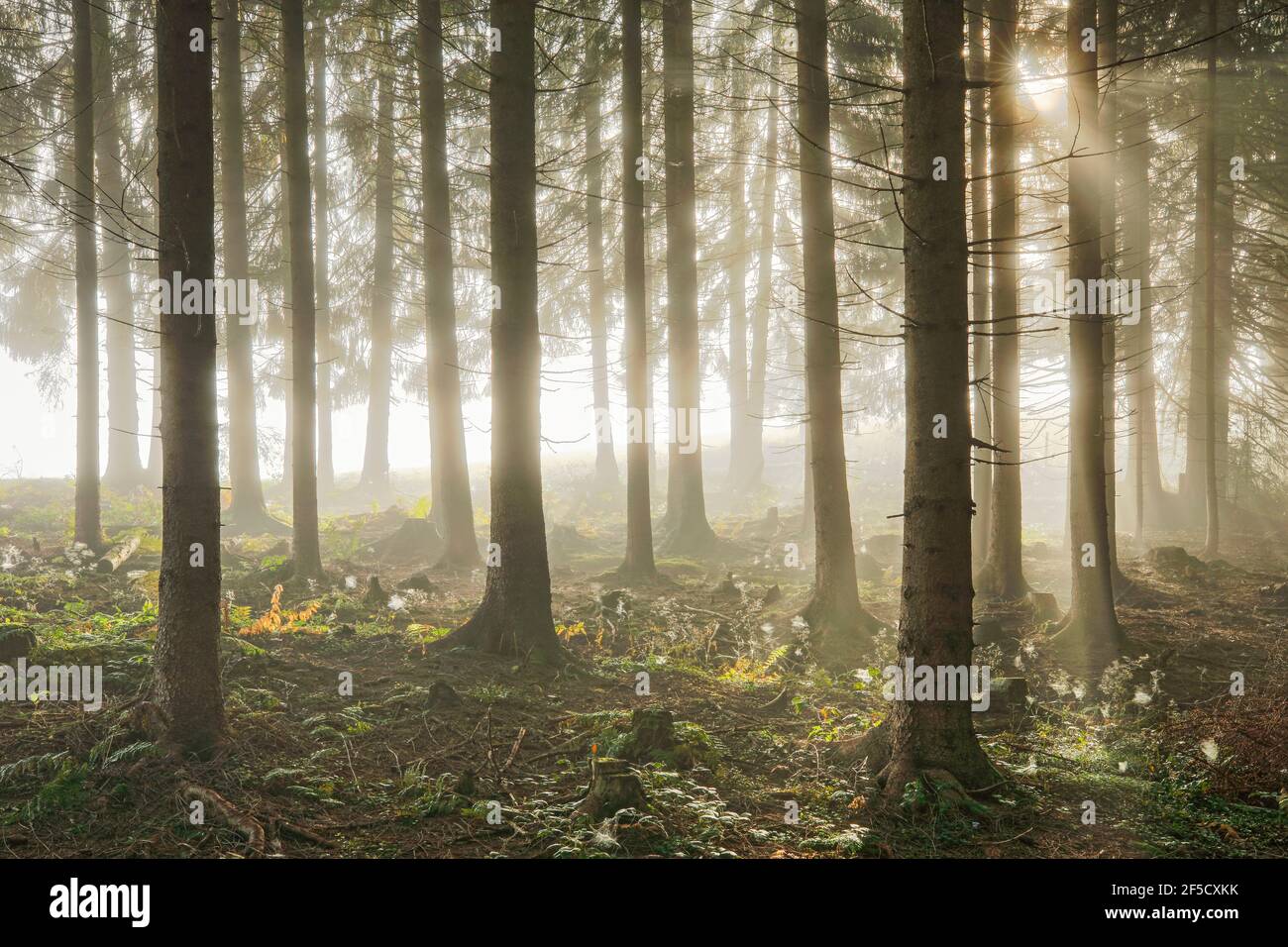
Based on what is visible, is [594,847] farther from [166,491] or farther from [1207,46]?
[1207,46]

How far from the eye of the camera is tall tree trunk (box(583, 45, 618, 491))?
64.6 ft

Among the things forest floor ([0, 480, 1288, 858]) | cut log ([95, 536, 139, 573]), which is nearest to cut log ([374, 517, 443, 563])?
forest floor ([0, 480, 1288, 858])

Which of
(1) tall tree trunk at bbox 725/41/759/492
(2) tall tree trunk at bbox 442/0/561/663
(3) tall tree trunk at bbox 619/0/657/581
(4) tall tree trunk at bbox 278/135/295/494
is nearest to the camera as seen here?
(2) tall tree trunk at bbox 442/0/561/663

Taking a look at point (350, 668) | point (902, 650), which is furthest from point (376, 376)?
point (902, 650)

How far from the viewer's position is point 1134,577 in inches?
562

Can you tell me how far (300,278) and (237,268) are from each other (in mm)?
5102

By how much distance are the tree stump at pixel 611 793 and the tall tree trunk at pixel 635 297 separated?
8.00m

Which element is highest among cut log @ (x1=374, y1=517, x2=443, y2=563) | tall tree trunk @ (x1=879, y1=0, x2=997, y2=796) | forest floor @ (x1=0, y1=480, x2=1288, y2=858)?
tall tree trunk @ (x1=879, y1=0, x2=997, y2=796)

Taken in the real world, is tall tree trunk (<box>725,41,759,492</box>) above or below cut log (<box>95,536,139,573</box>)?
above

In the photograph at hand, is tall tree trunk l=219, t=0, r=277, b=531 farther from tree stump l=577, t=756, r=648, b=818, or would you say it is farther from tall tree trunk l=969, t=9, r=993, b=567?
tree stump l=577, t=756, r=648, b=818

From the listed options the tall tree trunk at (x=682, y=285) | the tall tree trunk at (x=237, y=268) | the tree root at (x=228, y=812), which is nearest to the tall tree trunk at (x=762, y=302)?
the tall tree trunk at (x=682, y=285)

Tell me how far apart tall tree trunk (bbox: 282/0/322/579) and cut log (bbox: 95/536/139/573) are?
293 centimetres

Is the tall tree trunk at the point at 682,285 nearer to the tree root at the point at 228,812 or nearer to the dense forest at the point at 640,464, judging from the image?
the dense forest at the point at 640,464
